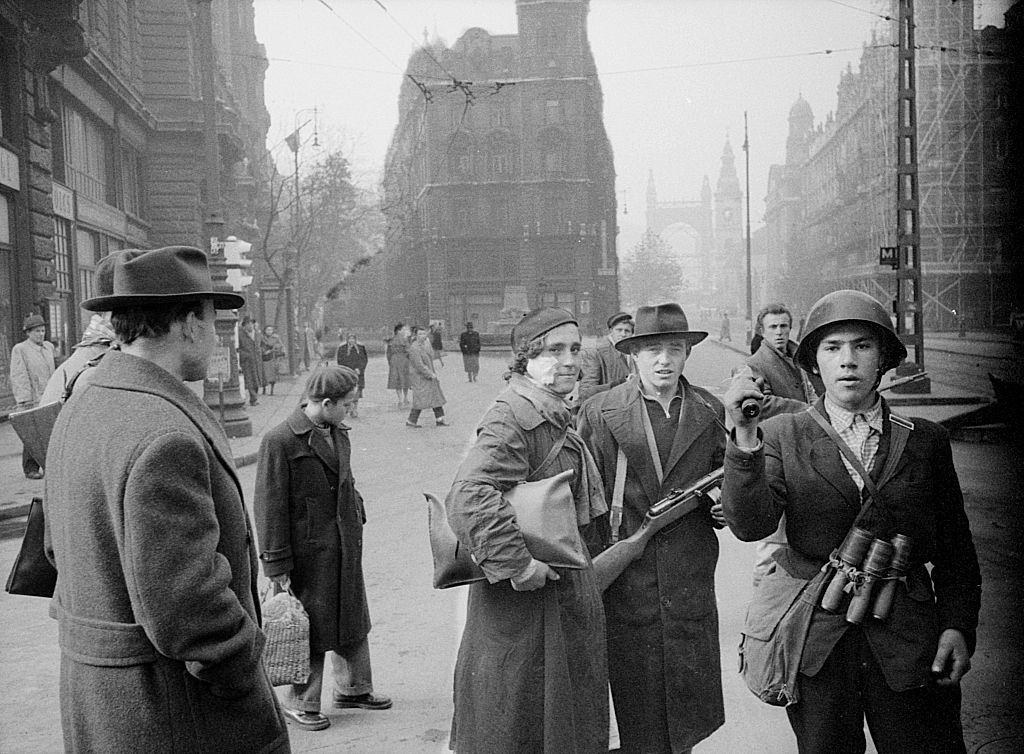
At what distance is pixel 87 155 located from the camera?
1680 centimetres

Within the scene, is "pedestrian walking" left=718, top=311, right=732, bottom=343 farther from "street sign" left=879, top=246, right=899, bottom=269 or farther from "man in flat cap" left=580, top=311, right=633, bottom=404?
"man in flat cap" left=580, top=311, right=633, bottom=404

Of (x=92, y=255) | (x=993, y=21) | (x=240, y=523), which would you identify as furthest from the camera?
(x=92, y=255)

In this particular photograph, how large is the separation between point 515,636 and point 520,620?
6 cm

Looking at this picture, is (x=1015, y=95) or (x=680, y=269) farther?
(x=680, y=269)

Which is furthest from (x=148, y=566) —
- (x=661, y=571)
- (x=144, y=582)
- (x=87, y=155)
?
(x=87, y=155)

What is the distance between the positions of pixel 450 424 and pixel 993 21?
13.6 metres

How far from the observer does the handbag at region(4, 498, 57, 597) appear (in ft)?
8.31

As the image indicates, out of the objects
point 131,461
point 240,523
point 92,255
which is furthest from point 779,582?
point 92,255

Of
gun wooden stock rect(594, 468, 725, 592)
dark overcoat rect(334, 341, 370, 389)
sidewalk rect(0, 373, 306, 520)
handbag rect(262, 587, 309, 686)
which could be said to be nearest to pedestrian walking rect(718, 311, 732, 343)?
sidewalk rect(0, 373, 306, 520)

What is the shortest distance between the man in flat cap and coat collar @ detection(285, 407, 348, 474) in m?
3.98

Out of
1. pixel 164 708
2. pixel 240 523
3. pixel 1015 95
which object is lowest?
pixel 164 708

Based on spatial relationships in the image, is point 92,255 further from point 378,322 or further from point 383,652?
point 378,322

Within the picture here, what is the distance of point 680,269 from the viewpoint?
49.2 ft

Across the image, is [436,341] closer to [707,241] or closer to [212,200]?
[707,241]
